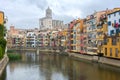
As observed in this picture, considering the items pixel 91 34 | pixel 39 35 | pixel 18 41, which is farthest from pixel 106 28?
pixel 18 41

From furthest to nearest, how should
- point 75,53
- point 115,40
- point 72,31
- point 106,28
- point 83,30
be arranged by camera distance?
point 72,31, point 75,53, point 83,30, point 106,28, point 115,40

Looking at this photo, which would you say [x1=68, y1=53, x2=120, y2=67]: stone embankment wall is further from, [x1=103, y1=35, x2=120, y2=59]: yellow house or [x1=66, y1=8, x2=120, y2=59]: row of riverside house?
[x1=103, y1=35, x2=120, y2=59]: yellow house

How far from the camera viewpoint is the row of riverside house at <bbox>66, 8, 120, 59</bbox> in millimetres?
58156

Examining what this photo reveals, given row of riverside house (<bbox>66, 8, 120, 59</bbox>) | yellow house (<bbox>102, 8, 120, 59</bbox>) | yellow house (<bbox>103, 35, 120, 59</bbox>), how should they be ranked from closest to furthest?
yellow house (<bbox>103, 35, 120, 59</bbox>), yellow house (<bbox>102, 8, 120, 59</bbox>), row of riverside house (<bbox>66, 8, 120, 59</bbox>)

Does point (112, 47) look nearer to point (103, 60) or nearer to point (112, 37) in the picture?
point (112, 37)

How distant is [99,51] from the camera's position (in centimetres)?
6588

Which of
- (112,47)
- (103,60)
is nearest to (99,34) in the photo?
(103,60)

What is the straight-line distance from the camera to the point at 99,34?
220ft

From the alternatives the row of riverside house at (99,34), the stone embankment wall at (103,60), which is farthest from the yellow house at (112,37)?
the stone embankment wall at (103,60)

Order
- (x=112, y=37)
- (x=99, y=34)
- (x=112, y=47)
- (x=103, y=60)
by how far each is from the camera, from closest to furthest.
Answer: (x=112, y=37), (x=112, y=47), (x=103, y=60), (x=99, y=34)

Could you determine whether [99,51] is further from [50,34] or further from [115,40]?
[50,34]

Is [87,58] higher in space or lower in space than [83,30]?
lower

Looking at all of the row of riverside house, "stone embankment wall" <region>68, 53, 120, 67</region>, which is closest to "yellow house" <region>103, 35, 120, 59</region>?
the row of riverside house

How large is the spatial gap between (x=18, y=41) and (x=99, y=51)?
10147 centimetres
